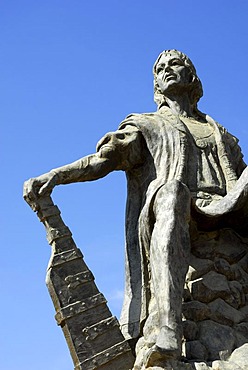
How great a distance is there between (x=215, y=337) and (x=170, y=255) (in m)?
0.73

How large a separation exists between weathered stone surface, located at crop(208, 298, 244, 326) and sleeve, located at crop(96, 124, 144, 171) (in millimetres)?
1548

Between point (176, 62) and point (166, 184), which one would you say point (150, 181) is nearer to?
point (166, 184)

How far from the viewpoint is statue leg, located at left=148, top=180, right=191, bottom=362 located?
20.0 ft

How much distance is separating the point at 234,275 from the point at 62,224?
147 cm

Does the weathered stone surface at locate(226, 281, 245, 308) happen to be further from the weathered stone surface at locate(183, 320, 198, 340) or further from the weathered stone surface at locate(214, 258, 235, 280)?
the weathered stone surface at locate(183, 320, 198, 340)

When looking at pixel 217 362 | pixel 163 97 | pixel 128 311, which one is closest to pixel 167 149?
pixel 163 97

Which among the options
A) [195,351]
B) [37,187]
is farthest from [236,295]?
[37,187]

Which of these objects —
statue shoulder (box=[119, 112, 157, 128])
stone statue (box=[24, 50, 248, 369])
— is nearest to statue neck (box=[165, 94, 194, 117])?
stone statue (box=[24, 50, 248, 369])

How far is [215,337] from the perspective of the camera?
654cm

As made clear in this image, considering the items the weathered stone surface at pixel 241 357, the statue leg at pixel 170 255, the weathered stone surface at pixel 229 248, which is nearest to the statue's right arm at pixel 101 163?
the statue leg at pixel 170 255

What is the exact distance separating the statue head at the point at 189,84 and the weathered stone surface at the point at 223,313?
85.1 inches

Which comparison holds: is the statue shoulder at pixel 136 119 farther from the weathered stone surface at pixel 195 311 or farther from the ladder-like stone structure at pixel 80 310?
the weathered stone surface at pixel 195 311

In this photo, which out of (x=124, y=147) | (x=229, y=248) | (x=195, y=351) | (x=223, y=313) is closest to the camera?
(x=195, y=351)

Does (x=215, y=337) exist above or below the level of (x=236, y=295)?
below
